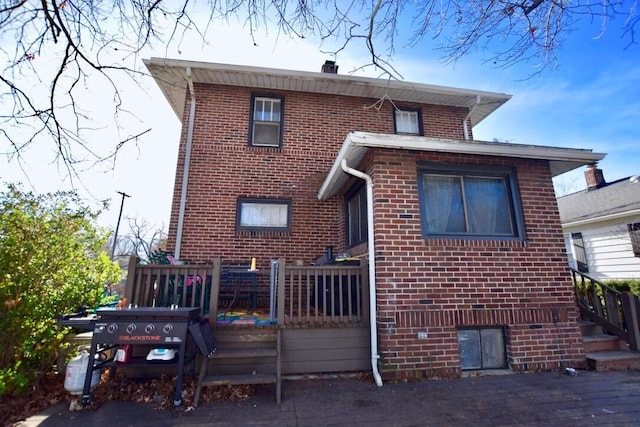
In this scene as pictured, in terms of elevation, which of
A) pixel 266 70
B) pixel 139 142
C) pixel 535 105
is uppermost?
pixel 266 70

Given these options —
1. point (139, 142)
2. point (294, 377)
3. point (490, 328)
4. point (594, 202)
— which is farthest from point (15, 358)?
point (594, 202)

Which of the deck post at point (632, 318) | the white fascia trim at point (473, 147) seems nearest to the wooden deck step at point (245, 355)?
the white fascia trim at point (473, 147)

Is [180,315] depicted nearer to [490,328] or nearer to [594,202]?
[490,328]

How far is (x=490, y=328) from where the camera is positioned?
13.7 feet

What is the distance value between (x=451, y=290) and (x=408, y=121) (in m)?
4.68

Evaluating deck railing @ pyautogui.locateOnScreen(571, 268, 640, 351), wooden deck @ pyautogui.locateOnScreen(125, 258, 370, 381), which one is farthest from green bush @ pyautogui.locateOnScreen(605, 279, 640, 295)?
wooden deck @ pyautogui.locateOnScreen(125, 258, 370, 381)

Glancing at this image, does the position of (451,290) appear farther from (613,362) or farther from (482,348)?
(613,362)

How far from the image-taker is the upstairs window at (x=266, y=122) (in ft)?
22.3

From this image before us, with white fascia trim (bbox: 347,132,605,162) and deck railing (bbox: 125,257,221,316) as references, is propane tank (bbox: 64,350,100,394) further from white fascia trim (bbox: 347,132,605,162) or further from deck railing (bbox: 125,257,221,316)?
white fascia trim (bbox: 347,132,605,162)

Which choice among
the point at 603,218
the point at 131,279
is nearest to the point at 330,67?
the point at 131,279

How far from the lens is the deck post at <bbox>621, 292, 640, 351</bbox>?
4.36 meters

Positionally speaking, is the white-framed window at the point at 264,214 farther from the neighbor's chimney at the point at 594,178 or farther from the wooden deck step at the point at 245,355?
the neighbor's chimney at the point at 594,178

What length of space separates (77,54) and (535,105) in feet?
17.7

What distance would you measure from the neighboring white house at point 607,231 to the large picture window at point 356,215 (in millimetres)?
8539
